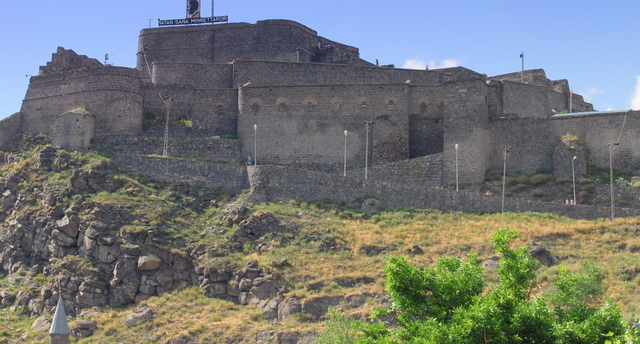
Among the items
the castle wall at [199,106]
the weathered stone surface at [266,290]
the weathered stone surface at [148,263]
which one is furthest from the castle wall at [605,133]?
the weathered stone surface at [148,263]

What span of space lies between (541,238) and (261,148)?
16.7 meters

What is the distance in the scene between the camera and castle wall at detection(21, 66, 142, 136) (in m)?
49.3

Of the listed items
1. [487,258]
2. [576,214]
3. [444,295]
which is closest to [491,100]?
[576,214]

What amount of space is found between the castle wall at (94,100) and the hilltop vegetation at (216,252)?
16.8 ft

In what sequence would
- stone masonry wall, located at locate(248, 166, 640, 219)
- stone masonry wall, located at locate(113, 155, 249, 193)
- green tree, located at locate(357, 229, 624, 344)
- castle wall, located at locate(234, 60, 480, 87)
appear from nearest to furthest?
green tree, located at locate(357, 229, 624, 344) < stone masonry wall, located at locate(248, 166, 640, 219) < stone masonry wall, located at locate(113, 155, 249, 193) < castle wall, located at locate(234, 60, 480, 87)

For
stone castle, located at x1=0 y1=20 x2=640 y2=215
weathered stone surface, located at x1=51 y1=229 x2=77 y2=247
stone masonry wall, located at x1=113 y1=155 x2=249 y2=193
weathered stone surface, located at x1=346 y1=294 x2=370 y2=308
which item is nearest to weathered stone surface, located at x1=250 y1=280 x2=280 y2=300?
weathered stone surface, located at x1=346 y1=294 x2=370 y2=308

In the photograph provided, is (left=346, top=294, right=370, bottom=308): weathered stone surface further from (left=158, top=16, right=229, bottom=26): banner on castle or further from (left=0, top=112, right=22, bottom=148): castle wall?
(left=158, top=16, right=229, bottom=26): banner on castle

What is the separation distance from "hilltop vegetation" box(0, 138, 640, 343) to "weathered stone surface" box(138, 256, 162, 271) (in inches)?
3.6

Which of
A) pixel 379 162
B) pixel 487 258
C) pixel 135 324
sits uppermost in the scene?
pixel 379 162

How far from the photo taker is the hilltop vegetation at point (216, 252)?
113ft

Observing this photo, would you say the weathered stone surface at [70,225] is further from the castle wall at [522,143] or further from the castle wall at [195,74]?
the castle wall at [522,143]

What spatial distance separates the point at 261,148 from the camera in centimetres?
4894

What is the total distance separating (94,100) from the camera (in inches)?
1957

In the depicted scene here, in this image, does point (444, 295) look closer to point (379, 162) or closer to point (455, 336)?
point (455, 336)
